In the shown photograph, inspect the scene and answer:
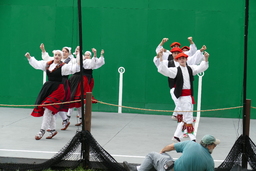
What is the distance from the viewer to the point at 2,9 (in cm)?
1278

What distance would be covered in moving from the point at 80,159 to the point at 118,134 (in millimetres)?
2581

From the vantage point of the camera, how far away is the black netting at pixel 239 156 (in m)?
6.77

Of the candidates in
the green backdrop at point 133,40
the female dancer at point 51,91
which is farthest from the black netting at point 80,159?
the green backdrop at point 133,40

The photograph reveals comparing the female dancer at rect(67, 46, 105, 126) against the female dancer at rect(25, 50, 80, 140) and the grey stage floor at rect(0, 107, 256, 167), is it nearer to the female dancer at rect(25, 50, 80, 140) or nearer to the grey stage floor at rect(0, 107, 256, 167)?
the grey stage floor at rect(0, 107, 256, 167)

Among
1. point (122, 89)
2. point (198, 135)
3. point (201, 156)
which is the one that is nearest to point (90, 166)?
point (201, 156)

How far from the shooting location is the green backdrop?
12.2m

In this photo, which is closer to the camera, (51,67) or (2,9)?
(51,67)

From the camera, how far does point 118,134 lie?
31.3ft

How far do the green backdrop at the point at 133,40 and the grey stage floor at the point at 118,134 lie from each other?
57 cm

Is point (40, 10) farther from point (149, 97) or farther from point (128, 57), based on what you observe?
Answer: point (149, 97)

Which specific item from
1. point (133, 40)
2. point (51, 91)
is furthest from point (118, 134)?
point (133, 40)

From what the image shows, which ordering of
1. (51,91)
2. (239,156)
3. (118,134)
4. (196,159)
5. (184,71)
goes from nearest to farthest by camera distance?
(196,159), (239,156), (184,71), (51,91), (118,134)

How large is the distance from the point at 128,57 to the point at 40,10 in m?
2.59

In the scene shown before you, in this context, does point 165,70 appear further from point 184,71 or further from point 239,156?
point 239,156
